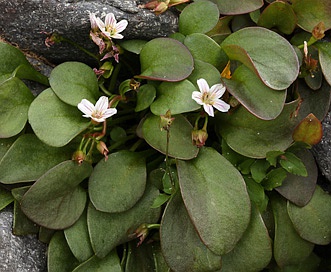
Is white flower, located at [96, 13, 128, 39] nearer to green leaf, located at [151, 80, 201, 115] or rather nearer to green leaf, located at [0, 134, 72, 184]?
green leaf, located at [151, 80, 201, 115]

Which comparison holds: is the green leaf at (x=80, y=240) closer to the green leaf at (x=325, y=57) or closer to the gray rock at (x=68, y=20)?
the gray rock at (x=68, y=20)

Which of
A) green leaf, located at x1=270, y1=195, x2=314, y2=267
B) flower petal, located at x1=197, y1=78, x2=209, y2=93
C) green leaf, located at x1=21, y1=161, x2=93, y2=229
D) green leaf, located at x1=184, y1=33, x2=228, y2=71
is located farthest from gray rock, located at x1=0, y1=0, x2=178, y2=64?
green leaf, located at x1=270, y1=195, x2=314, y2=267

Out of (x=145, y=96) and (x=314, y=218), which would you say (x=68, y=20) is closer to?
(x=145, y=96)

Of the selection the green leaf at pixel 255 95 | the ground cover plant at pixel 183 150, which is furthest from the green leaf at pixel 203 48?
the green leaf at pixel 255 95

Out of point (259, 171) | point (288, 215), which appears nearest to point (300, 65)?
point (259, 171)

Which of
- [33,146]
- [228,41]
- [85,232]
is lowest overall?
[85,232]

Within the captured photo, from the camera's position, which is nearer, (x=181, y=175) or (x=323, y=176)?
(x=181, y=175)

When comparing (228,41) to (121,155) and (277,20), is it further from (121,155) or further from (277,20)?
(121,155)
